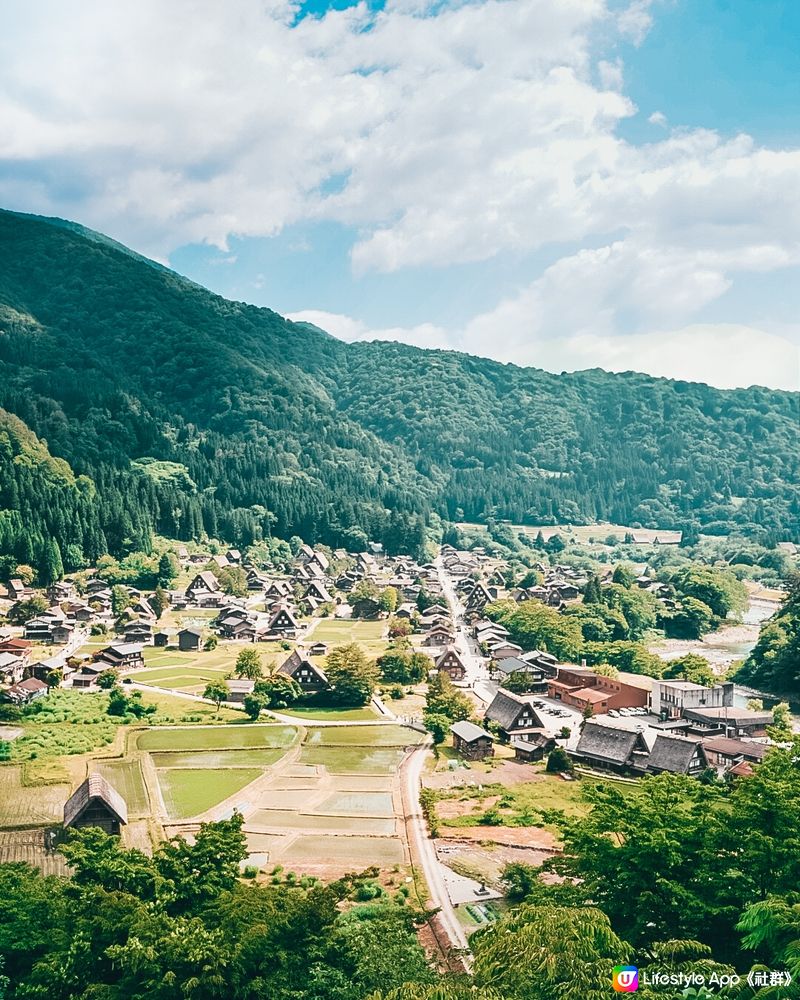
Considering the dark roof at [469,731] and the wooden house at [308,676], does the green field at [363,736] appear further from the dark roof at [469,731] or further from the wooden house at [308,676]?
the wooden house at [308,676]

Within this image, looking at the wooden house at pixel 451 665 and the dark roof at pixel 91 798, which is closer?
the dark roof at pixel 91 798

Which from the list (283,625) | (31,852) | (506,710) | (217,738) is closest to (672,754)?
(506,710)

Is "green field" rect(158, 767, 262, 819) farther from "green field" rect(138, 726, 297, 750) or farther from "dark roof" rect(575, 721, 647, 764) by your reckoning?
"dark roof" rect(575, 721, 647, 764)

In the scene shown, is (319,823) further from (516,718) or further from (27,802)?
(516,718)

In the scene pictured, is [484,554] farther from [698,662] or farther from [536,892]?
[536,892]

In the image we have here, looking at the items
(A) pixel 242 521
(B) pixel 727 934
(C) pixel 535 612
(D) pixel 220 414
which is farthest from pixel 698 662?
(D) pixel 220 414

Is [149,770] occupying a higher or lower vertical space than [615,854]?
lower

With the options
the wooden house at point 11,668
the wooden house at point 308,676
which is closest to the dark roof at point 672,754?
the wooden house at point 308,676
